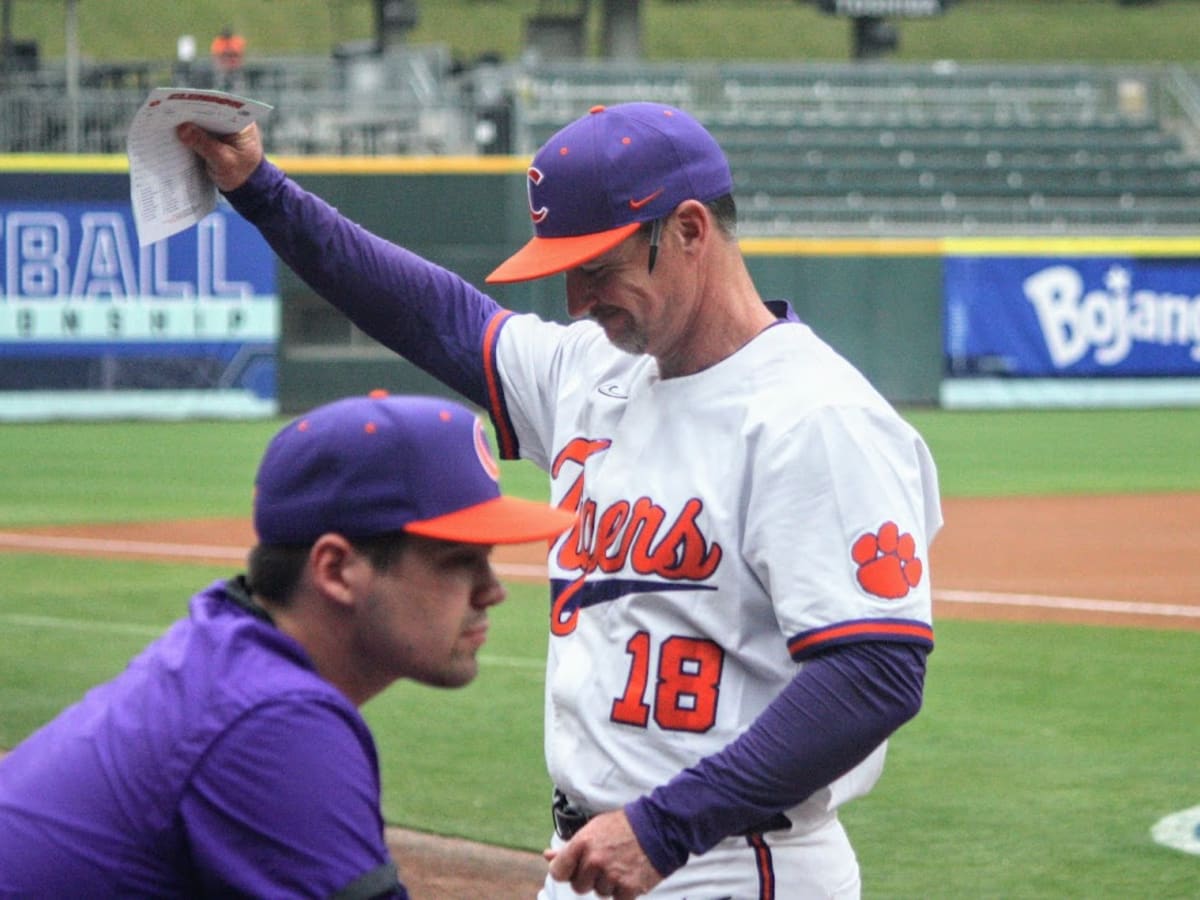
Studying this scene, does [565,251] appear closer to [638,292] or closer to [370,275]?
[638,292]

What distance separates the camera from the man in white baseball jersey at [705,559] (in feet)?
7.49

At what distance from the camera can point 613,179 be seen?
2.43m

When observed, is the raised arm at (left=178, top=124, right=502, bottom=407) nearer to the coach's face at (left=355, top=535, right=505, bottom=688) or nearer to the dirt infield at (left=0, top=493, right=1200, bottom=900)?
the coach's face at (left=355, top=535, right=505, bottom=688)

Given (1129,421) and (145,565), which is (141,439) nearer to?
(145,565)

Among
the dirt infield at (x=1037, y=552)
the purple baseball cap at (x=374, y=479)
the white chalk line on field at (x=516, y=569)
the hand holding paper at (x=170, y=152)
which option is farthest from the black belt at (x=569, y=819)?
the white chalk line on field at (x=516, y=569)

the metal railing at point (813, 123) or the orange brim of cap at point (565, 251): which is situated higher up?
the orange brim of cap at point (565, 251)

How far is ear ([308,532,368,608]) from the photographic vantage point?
6.31 ft

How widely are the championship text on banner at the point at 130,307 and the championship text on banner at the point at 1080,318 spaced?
29.0ft

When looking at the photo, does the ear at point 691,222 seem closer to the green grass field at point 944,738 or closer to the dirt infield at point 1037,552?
the green grass field at point 944,738

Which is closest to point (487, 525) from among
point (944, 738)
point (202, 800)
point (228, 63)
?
point (202, 800)

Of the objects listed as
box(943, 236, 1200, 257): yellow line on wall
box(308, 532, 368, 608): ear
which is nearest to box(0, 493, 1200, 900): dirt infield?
box(308, 532, 368, 608): ear

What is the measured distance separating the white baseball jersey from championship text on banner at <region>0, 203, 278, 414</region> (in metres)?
19.7

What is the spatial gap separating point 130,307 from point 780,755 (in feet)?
66.6

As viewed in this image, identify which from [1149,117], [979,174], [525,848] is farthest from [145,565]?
[1149,117]
